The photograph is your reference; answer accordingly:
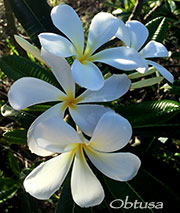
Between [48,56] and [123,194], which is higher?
[48,56]

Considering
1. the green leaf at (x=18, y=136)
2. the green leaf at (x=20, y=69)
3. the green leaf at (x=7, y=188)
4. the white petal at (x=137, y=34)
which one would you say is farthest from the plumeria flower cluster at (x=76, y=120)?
the green leaf at (x=7, y=188)

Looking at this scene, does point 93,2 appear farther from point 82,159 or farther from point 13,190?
point 82,159

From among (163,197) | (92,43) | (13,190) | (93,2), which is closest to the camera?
(92,43)

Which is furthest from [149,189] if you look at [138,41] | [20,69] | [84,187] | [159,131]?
[20,69]

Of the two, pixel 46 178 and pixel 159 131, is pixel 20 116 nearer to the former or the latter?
pixel 46 178

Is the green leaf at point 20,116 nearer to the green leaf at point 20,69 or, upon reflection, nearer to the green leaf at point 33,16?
the green leaf at point 20,69

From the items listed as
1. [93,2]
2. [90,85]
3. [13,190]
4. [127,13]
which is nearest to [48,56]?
[90,85]

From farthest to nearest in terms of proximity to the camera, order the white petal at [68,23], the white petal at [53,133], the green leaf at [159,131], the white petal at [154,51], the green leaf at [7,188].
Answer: the green leaf at [7,188]
the green leaf at [159,131]
the white petal at [154,51]
the white petal at [68,23]
the white petal at [53,133]
